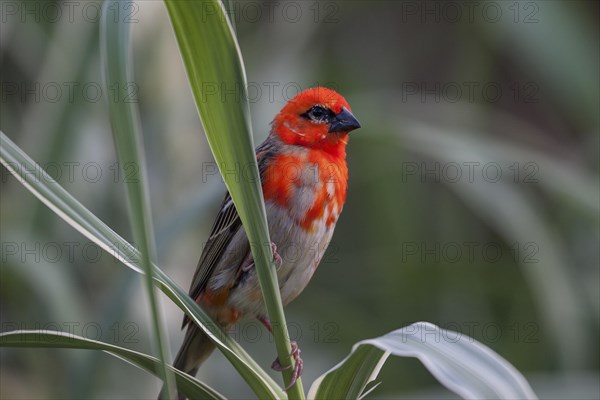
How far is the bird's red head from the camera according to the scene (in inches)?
101

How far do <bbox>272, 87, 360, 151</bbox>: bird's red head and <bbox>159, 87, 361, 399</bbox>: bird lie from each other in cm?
3

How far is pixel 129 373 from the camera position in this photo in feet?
9.66

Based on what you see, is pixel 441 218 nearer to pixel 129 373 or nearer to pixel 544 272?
pixel 544 272

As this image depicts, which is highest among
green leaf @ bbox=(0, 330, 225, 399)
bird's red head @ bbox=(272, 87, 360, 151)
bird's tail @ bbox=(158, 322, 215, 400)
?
bird's red head @ bbox=(272, 87, 360, 151)

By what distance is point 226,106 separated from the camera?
3.99 ft

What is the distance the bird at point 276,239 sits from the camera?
7.63 ft

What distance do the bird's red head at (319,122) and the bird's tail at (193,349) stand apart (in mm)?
706

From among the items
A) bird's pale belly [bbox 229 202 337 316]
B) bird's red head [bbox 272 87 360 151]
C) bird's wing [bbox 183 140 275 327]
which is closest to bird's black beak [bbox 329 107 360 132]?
bird's red head [bbox 272 87 360 151]

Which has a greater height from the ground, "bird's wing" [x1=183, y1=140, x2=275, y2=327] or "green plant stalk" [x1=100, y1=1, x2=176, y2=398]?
"green plant stalk" [x1=100, y1=1, x2=176, y2=398]

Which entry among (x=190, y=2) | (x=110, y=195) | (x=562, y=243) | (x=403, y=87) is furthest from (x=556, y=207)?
(x=190, y=2)

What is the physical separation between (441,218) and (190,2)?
8.94 ft

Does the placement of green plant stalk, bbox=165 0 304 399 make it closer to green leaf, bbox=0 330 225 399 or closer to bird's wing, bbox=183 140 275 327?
green leaf, bbox=0 330 225 399

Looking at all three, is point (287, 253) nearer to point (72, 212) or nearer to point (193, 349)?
point (193, 349)

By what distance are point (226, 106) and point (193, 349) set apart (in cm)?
135
